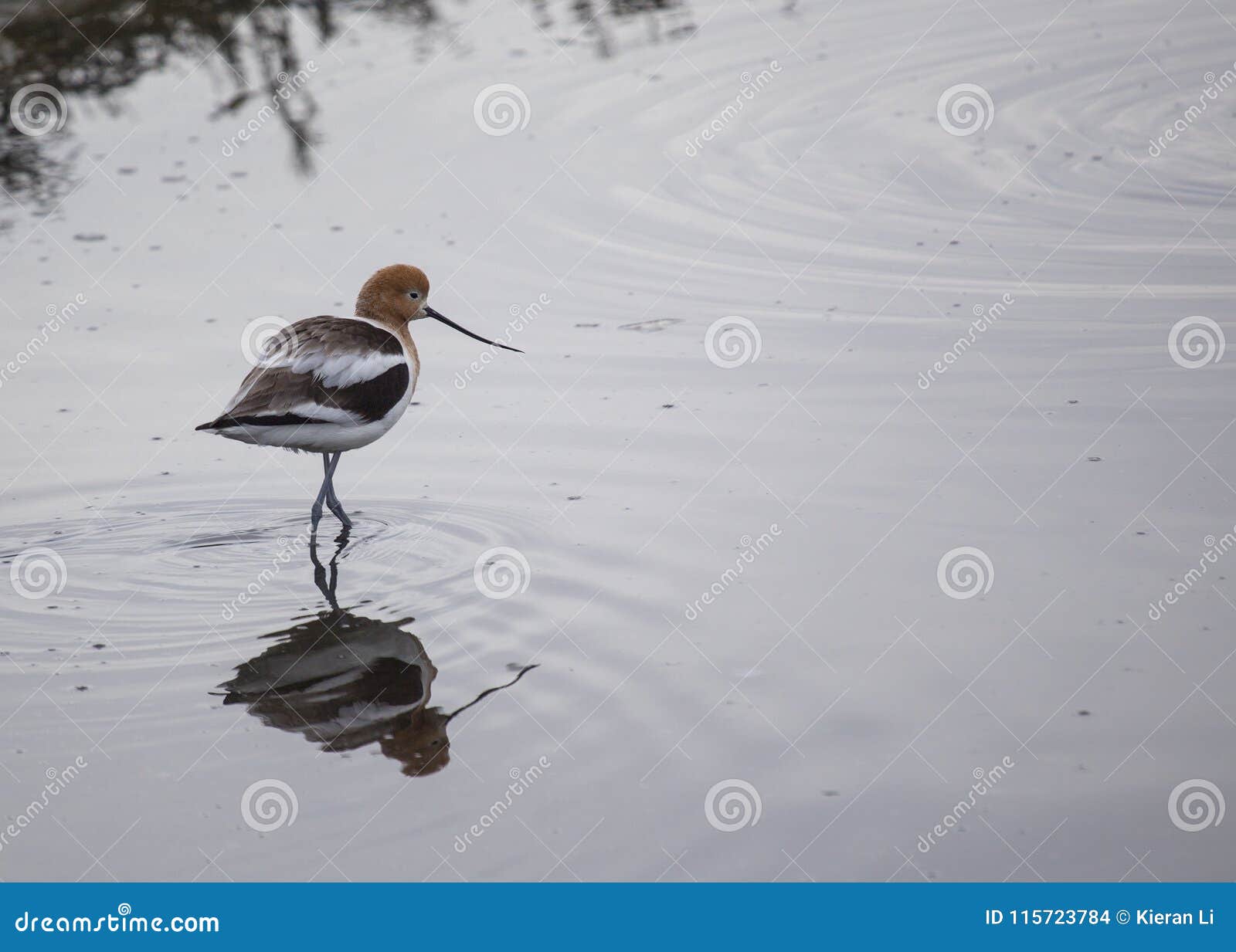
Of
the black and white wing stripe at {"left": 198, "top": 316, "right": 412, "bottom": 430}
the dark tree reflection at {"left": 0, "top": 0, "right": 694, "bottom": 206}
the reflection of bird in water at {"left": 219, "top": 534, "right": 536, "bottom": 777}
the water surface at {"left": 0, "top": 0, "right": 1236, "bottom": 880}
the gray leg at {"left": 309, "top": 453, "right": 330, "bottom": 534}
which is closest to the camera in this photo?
the water surface at {"left": 0, "top": 0, "right": 1236, "bottom": 880}

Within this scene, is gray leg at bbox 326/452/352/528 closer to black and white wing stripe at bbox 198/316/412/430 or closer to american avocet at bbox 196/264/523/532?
american avocet at bbox 196/264/523/532

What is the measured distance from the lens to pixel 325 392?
7.05m

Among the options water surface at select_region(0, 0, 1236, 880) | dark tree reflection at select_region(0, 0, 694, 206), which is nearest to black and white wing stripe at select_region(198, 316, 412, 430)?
water surface at select_region(0, 0, 1236, 880)

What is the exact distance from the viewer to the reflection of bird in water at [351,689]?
18.4 feet

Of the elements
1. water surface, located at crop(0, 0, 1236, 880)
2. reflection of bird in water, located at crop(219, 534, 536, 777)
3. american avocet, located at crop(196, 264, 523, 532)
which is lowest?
water surface, located at crop(0, 0, 1236, 880)

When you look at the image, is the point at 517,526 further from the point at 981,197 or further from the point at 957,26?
the point at 957,26

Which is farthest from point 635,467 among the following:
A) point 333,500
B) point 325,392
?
point 325,392

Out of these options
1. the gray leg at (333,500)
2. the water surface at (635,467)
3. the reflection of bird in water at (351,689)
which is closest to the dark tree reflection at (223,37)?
the water surface at (635,467)

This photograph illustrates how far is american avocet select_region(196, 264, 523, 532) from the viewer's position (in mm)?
6969

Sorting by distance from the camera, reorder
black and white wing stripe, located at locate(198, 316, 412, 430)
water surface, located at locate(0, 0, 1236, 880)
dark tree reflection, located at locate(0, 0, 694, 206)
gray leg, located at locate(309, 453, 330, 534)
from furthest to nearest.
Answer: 1. dark tree reflection, located at locate(0, 0, 694, 206)
2. gray leg, located at locate(309, 453, 330, 534)
3. black and white wing stripe, located at locate(198, 316, 412, 430)
4. water surface, located at locate(0, 0, 1236, 880)

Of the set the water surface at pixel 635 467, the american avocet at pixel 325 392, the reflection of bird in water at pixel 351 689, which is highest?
the american avocet at pixel 325 392

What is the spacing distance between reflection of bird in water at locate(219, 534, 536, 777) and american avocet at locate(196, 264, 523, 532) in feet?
2.85

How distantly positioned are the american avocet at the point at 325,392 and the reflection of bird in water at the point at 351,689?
870mm

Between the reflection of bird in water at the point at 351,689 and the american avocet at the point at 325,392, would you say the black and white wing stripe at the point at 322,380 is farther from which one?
the reflection of bird in water at the point at 351,689
